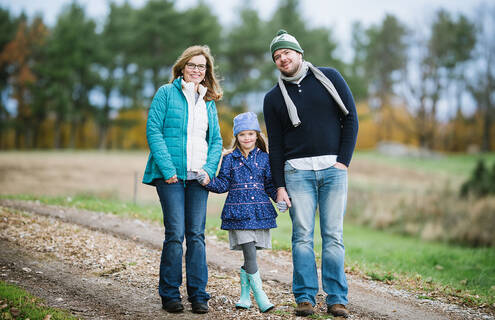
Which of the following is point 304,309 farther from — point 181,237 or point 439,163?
point 439,163

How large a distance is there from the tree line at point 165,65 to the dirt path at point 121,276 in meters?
24.4

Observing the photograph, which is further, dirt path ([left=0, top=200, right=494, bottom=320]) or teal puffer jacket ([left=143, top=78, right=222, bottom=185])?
dirt path ([left=0, top=200, right=494, bottom=320])

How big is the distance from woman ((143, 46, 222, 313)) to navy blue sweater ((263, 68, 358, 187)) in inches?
23.6

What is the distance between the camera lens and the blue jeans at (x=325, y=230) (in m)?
4.12

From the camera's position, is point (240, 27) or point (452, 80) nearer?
point (240, 27)

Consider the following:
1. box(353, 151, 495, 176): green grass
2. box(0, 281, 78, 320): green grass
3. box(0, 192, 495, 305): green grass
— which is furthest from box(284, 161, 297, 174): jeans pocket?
box(353, 151, 495, 176): green grass

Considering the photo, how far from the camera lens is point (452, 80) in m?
38.5

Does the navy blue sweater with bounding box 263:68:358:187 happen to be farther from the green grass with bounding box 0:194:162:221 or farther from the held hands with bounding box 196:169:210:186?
the green grass with bounding box 0:194:162:221

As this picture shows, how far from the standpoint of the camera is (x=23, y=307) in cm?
390

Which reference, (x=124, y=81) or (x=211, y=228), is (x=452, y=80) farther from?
(x=211, y=228)

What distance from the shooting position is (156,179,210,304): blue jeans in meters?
4.05

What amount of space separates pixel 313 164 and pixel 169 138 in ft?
4.50

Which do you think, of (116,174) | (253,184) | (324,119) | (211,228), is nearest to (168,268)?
(253,184)

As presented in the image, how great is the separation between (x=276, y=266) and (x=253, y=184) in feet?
8.22
